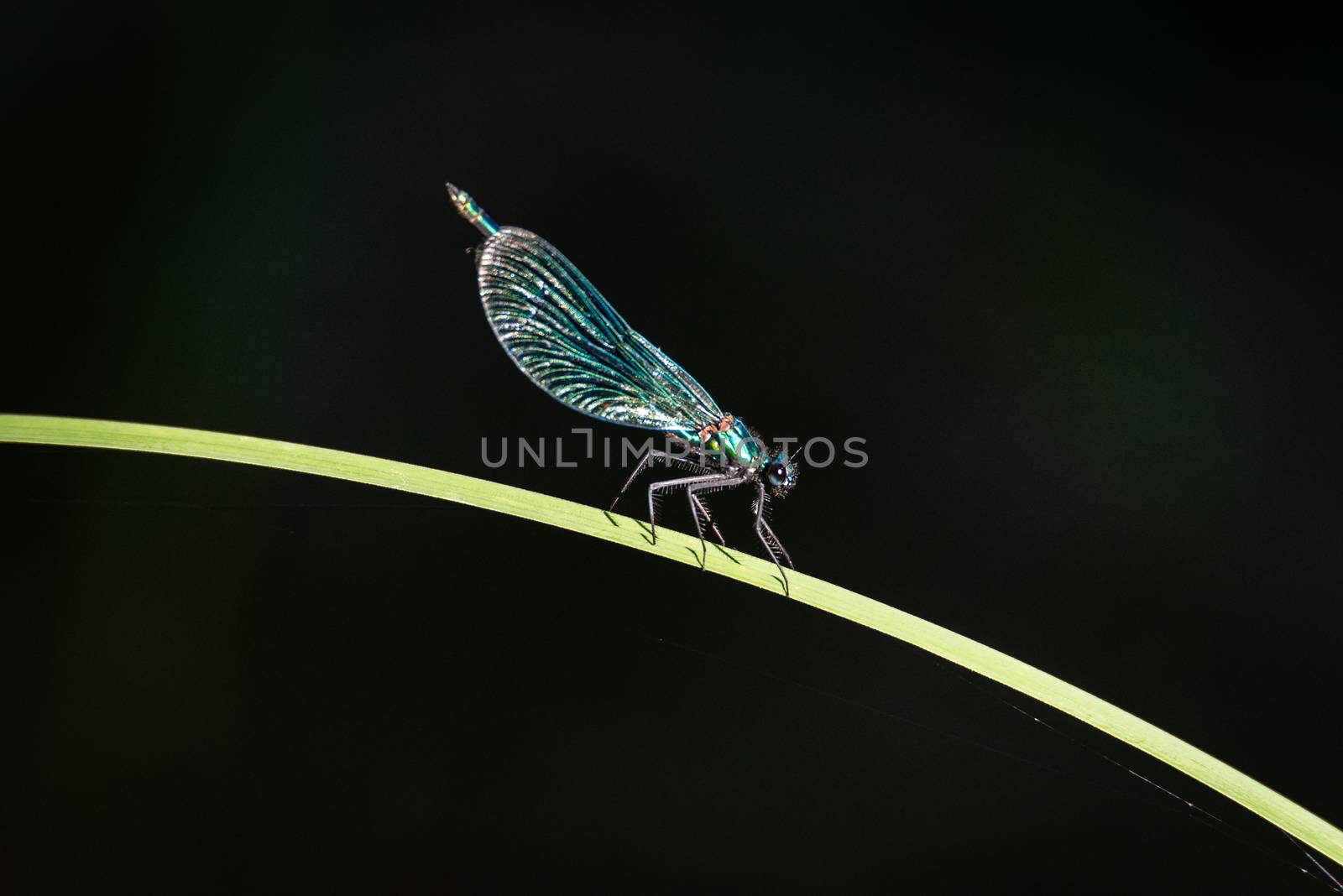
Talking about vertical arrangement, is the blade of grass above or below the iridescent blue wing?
below

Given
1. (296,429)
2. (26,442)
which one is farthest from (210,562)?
(26,442)

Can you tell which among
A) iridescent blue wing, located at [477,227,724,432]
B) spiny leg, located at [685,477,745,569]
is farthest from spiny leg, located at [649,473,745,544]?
iridescent blue wing, located at [477,227,724,432]

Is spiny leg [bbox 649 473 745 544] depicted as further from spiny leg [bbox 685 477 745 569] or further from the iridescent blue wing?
the iridescent blue wing

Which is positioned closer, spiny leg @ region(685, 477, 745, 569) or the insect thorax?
spiny leg @ region(685, 477, 745, 569)

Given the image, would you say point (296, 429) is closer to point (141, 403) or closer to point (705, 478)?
point (141, 403)

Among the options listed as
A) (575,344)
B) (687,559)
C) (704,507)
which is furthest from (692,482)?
(575,344)

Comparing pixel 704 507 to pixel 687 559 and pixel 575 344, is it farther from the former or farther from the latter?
pixel 575 344

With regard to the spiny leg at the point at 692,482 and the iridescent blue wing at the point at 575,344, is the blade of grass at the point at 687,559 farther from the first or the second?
the iridescent blue wing at the point at 575,344

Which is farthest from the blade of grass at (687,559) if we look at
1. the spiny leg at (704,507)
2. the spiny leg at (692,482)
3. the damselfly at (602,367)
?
the damselfly at (602,367)
